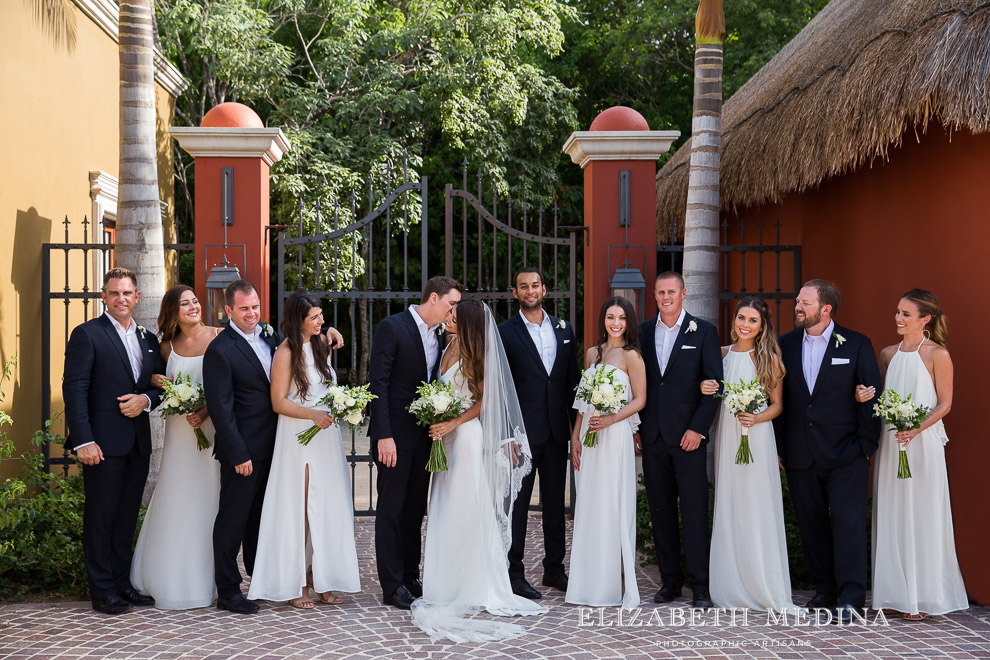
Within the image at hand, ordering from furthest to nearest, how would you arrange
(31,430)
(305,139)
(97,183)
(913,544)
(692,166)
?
(305,139), (97,183), (31,430), (692,166), (913,544)

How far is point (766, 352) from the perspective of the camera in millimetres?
5434

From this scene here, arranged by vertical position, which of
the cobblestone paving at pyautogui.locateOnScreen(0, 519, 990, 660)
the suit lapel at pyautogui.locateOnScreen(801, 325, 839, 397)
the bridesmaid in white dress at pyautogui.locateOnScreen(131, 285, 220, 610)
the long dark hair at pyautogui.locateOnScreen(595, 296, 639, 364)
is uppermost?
the long dark hair at pyautogui.locateOnScreen(595, 296, 639, 364)

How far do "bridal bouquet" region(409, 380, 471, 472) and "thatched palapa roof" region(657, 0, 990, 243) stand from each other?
127 inches

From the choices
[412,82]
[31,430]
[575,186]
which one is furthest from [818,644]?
[575,186]

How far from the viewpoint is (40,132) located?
818cm

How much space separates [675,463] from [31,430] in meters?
5.58

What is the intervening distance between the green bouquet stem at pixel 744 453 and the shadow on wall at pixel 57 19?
6760 mm

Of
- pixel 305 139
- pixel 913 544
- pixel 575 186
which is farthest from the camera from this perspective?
pixel 575 186

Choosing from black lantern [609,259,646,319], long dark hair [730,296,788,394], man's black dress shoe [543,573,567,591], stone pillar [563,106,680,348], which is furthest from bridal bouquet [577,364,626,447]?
stone pillar [563,106,680,348]

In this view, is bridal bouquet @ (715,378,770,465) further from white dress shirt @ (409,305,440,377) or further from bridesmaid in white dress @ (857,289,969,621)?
white dress shirt @ (409,305,440,377)

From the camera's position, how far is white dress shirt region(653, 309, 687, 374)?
5605 millimetres

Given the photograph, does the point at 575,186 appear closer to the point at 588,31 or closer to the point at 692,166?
the point at 588,31

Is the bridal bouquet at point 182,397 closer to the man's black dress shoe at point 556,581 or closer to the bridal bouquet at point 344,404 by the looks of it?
the bridal bouquet at point 344,404

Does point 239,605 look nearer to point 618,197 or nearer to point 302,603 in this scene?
point 302,603
